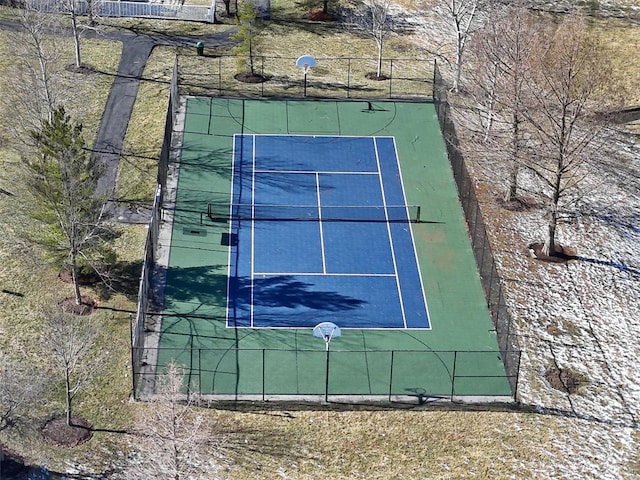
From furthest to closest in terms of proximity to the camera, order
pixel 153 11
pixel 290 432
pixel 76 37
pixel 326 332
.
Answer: pixel 153 11
pixel 76 37
pixel 326 332
pixel 290 432

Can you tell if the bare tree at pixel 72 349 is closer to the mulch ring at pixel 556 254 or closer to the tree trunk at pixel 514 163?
the mulch ring at pixel 556 254

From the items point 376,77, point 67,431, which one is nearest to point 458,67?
point 376,77

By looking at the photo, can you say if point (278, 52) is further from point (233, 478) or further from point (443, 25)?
point (233, 478)

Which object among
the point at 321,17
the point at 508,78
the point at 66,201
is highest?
the point at 508,78

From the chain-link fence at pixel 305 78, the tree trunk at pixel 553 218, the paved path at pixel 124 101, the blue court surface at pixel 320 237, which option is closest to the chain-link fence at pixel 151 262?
the paved path at pixel 124 101

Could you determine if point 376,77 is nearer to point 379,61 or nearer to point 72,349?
point 379,61

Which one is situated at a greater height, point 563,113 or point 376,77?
point 563,113

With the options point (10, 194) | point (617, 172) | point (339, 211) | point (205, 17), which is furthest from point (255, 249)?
point (205, 17)
